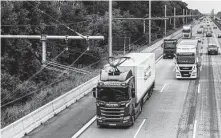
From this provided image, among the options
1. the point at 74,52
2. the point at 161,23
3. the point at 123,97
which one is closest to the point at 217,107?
the point at 123,97

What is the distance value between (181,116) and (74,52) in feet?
116

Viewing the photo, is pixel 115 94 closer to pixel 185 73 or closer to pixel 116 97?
pixel 116 97

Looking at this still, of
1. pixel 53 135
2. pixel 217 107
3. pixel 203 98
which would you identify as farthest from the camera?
pixel 203 98

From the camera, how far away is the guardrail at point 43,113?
20.7 metres

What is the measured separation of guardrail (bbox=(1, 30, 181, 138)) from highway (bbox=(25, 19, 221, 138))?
352mm

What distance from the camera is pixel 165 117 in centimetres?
2550

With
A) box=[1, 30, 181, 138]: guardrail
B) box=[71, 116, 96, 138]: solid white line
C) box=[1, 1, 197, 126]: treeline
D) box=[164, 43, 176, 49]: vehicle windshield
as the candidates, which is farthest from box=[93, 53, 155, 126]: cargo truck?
box=[164, 43, 176, 49]: vehicle windshield

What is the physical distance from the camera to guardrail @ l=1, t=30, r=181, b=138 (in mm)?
20719

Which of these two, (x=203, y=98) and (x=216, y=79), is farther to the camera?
(x=216, y=79)

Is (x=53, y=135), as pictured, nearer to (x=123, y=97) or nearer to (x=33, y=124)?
(x=33, y=124)

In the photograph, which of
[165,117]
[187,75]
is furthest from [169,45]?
[165,117]

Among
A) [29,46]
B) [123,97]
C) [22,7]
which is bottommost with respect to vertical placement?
[123,97]

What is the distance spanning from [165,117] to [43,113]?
23.8ft

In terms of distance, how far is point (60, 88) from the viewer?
33.2 meters
